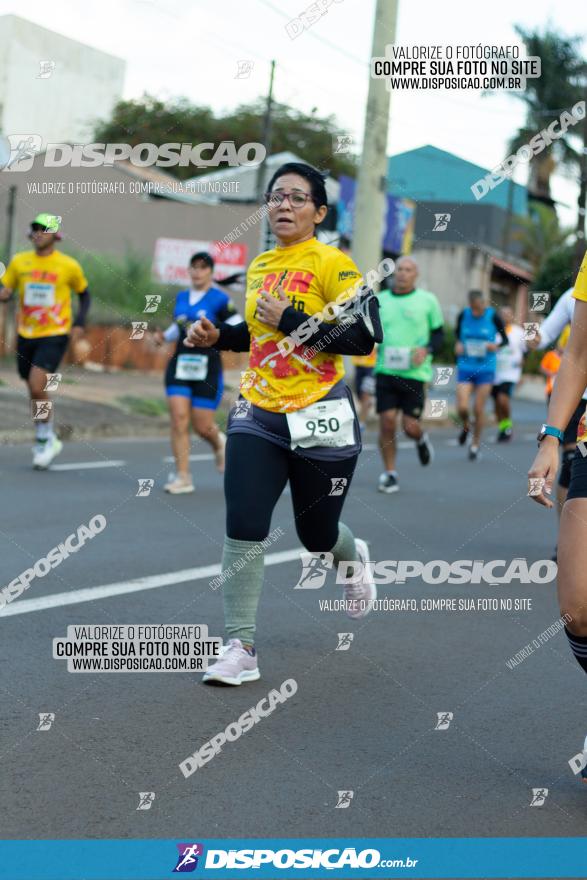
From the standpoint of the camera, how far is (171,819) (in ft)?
13.0

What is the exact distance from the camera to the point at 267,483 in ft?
18.2

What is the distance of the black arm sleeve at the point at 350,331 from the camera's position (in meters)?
5.46

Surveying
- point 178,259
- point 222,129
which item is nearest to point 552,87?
point 222,129

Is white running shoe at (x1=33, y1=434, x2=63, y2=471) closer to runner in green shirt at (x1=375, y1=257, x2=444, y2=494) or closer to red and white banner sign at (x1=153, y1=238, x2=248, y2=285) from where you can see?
runner in green shirt at (x1=375, y1=257, x2=444, y2=494)

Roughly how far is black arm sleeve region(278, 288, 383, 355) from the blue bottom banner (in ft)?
6.99

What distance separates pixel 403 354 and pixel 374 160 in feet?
29.3

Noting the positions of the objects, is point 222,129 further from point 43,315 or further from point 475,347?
point 43,315

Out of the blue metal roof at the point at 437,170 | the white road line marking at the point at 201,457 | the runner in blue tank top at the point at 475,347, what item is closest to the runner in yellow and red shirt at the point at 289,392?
the blue metal roof at the point at 437,170

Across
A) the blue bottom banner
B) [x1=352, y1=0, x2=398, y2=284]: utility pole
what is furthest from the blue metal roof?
the blue bottom banner

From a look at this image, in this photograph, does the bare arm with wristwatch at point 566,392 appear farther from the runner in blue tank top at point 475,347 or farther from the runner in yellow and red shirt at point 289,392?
the runner in blue tank top at point 475,347

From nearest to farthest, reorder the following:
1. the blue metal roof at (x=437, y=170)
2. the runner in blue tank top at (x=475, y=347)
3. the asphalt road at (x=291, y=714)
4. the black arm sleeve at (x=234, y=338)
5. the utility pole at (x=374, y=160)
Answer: the asphalt road at (x=291, y=714) < the black arm sleeve at (x=234, y=338) < the blue metal roof at (x=437, y=170) < the runner in blue tank top at (x=475, y=347) < the utility pole at (x=374, y=160)

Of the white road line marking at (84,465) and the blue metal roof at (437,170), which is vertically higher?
→ the blue metal roof at (437,170)

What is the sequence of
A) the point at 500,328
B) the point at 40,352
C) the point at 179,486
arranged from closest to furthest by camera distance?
1. the point at 179,486
2. the point at 40,352
3. the point at 500,328

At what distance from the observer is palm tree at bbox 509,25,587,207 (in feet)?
203
